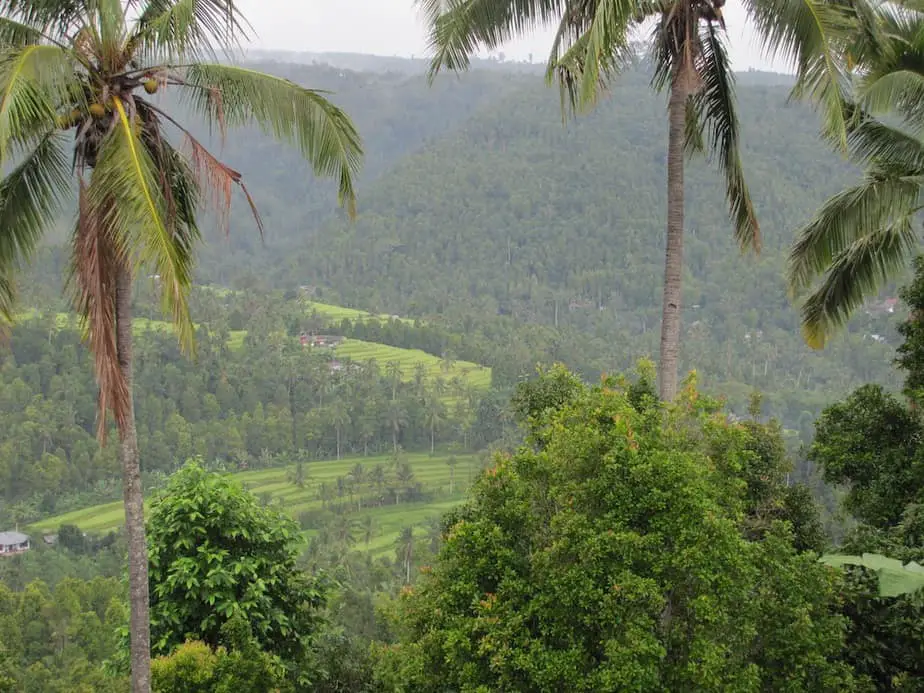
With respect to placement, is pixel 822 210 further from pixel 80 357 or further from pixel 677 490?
pixel 80 357

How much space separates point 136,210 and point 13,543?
184 ft

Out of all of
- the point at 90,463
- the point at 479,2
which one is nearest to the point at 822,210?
the point at 479,2

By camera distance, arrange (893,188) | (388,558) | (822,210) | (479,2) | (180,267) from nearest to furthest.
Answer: (180,267)
(479,2)
(893,188)
(822,210)
(388,558)

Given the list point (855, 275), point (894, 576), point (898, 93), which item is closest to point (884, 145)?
point (898, 93)

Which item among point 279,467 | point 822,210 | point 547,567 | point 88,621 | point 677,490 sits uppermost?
point 822,210

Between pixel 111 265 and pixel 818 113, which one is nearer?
pixel 111 265

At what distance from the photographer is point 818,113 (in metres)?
7.29

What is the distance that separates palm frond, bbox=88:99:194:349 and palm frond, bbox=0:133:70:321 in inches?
22.5

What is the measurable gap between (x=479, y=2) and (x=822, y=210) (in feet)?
15.1

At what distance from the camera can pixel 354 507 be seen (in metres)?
64.1

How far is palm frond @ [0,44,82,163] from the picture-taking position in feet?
15.7

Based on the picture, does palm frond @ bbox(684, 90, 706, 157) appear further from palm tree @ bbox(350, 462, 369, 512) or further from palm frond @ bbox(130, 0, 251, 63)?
palm tree @ bbox(350, 462, 369, 512)

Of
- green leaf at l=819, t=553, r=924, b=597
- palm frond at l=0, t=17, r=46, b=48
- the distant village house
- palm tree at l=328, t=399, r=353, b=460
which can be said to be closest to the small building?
palm tree at l=328, t=399, r=353, b=460

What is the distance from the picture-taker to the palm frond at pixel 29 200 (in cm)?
587
